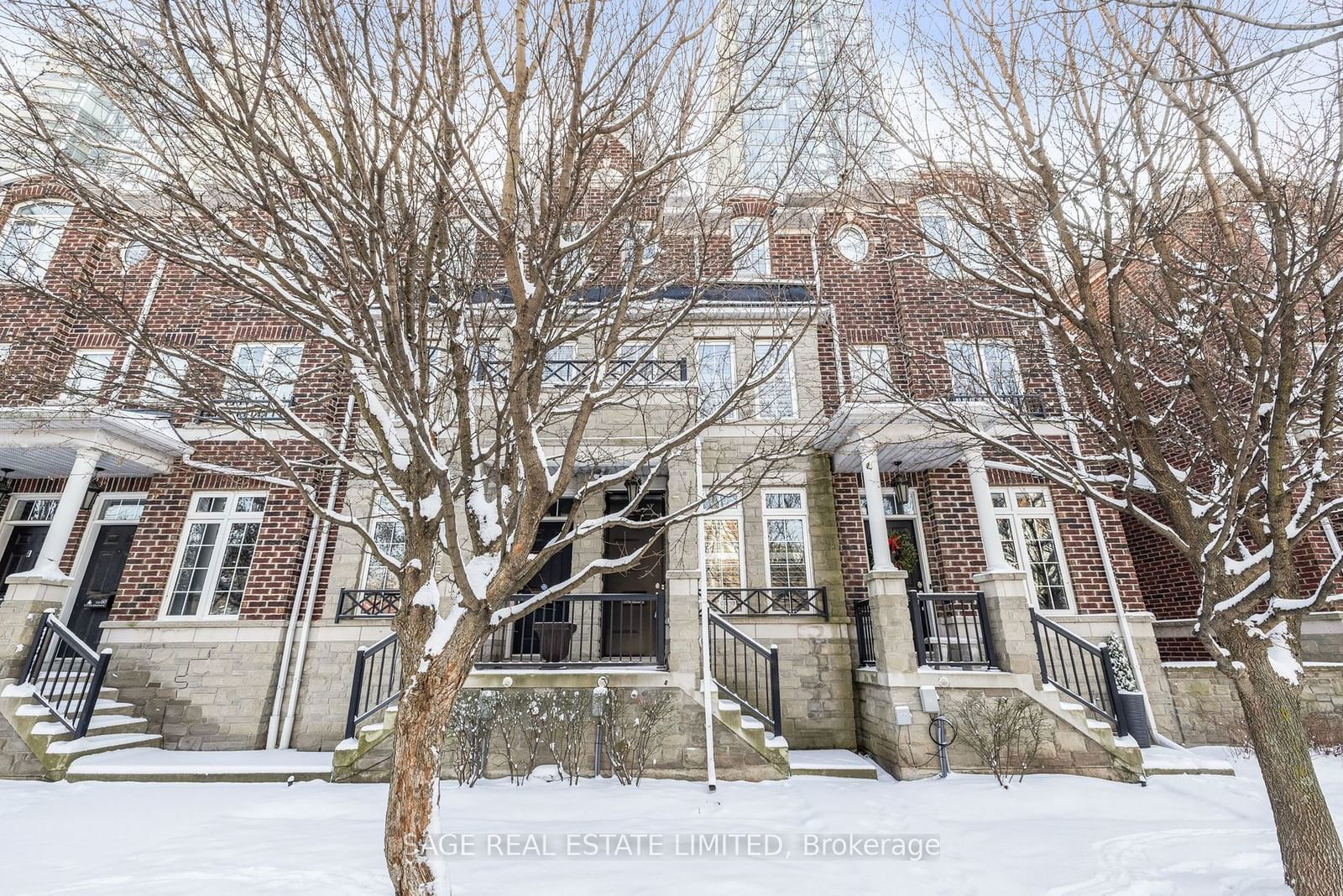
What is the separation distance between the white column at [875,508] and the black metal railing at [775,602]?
1146 mm

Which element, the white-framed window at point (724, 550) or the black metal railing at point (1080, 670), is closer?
the black metal railing at point (1080, 670)

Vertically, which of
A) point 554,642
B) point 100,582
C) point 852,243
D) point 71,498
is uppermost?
point 852,243

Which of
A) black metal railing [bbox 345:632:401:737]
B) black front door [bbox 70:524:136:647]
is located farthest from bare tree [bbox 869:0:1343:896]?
black front door [bbox 70:524:136:647]

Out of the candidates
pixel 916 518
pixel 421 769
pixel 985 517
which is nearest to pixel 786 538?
pixel 916 518

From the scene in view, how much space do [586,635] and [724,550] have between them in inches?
95.8

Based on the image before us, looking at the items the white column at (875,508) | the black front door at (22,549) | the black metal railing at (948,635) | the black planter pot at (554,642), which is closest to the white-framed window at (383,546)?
the black planter pot at (554,642)

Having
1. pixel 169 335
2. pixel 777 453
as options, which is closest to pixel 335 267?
pixel 777 453

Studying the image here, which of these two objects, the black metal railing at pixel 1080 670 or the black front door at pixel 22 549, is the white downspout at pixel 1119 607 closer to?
the black metal railing at pixel 1080 670

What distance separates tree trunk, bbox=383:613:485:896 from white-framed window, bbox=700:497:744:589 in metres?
5.90

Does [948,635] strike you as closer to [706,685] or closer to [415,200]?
[706,685]

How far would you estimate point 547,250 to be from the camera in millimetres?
3256

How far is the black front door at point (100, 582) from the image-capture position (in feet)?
28.7

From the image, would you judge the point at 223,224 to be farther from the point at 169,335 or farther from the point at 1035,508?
the point at 1035,508

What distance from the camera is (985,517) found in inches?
314
